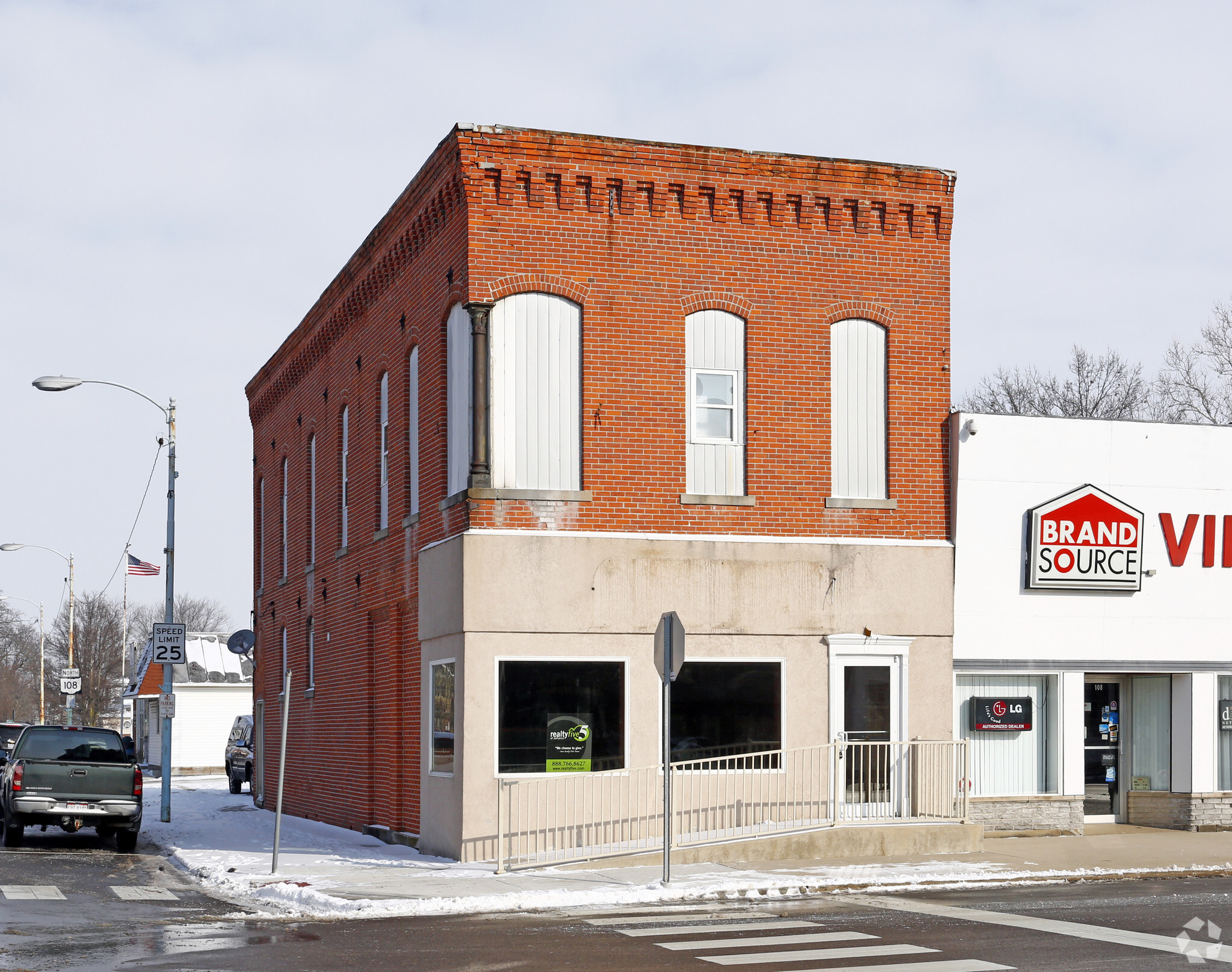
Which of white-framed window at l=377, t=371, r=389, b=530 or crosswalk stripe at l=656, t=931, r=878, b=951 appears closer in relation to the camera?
crosswalk stripe at l=656, t=931, r=878, b=951

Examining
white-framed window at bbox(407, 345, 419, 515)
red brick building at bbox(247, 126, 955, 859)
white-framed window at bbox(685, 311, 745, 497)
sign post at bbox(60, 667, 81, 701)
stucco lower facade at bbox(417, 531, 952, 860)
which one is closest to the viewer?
stucco lower facade at bbox(417, 531, 952, 860)

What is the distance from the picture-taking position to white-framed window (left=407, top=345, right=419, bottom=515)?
2184 centimetres

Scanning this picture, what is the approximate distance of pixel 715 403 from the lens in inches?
771

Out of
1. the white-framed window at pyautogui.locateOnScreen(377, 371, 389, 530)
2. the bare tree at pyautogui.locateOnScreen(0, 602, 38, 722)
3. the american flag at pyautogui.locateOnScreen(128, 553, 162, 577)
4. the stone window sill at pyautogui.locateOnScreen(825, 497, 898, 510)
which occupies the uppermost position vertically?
the white-framed window at pyautogui.locateOnScreen(377, 371, 389, 530)

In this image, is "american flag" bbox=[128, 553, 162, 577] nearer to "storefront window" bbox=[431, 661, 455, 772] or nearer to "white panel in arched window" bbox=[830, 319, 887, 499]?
"storefront window" bbox=[431, 661, 455, 772]

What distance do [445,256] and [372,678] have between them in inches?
294

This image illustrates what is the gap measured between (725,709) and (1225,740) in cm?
769

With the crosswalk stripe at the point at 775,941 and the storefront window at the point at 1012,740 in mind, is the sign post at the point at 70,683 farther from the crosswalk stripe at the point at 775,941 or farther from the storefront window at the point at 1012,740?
the crosswalk stripe at the point at 775,941

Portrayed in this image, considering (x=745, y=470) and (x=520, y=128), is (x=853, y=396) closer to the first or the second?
(x=745, y=470)

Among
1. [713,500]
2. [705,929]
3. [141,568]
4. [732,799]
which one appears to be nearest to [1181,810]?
[732,799]

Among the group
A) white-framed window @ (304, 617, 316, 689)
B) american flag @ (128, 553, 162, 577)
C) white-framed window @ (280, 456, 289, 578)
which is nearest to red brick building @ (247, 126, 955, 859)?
white-framed window @ (304, 617, 316, 689)

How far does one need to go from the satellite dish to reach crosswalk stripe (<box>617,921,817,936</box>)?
20.3 m

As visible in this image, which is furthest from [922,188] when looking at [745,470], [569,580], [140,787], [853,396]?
[140,787]

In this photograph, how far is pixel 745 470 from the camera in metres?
19.5
